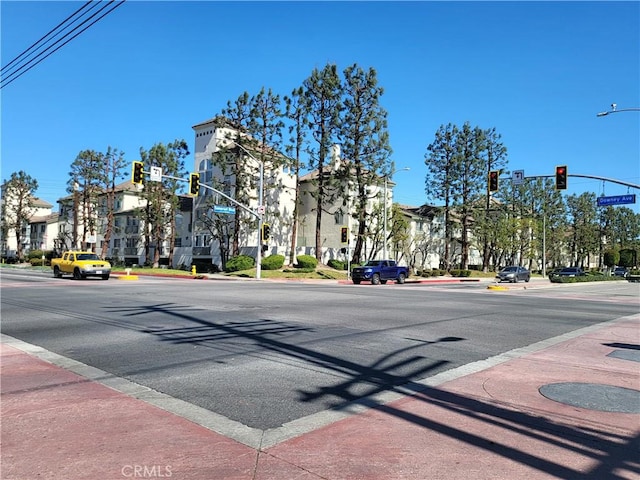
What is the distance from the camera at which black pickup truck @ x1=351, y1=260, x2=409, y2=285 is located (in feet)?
Answer: 115

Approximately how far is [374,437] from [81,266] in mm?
32239

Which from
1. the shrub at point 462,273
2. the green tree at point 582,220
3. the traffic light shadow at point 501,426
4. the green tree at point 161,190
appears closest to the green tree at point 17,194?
the green tree at point 161,190

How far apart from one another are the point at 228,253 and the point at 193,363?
44536 mm

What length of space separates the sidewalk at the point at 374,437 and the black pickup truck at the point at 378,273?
2807cm

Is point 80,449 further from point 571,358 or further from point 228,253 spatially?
point 228,253

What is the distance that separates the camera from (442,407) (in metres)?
5.57

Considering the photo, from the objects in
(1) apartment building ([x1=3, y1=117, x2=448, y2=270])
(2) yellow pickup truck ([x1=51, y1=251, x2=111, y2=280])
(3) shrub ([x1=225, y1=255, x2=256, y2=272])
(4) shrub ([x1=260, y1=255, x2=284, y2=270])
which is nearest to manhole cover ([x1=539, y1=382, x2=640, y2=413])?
(2) yellow pickup truck ([x1=51, y1=251, x2=111, y2=280])

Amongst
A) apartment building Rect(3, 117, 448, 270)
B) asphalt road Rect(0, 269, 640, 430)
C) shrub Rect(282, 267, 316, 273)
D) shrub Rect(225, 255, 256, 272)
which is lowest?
asphalt road Rect(0, 269, 640, 430)

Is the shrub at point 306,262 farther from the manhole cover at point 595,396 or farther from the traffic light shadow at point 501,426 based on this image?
the manhole cover at point 595,396

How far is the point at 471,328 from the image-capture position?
12.0 metres

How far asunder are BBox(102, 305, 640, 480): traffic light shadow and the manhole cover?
88 centimetres

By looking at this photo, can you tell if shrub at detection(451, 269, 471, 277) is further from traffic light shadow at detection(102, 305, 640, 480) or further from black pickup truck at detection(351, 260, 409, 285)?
traffic light shadow at detection(102, 305, 640, 480)

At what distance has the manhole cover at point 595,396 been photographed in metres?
5.72

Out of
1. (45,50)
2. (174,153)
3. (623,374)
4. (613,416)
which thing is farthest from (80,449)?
(174,153)
